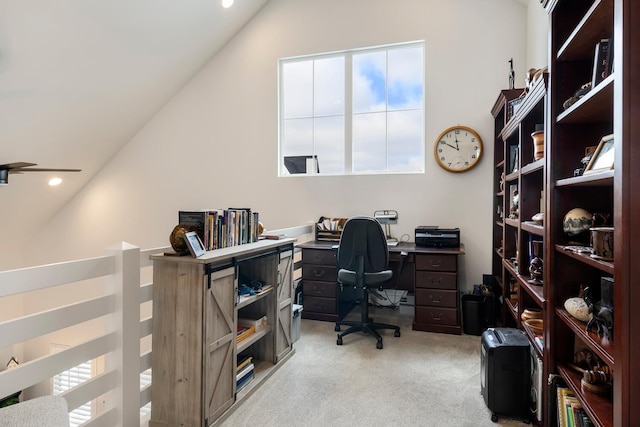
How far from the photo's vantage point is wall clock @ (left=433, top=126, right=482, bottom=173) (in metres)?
3.91

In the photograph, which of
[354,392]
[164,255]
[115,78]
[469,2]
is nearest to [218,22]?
[115,78]

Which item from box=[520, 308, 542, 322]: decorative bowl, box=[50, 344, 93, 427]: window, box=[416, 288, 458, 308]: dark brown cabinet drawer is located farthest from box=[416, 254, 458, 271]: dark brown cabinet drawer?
box=[50, 344, 93, 427]: window

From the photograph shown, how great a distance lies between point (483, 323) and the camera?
3455 mm

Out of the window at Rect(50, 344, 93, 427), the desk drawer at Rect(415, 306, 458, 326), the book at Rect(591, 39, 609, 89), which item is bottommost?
the window at Rect(50, 344, 93, 427)

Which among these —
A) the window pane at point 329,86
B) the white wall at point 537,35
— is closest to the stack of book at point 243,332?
the window pane at point 329,86

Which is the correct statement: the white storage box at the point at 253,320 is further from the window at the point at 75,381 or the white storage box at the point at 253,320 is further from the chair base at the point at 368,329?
the window at the point at 75,381

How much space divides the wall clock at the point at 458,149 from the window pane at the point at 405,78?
0.51 metres

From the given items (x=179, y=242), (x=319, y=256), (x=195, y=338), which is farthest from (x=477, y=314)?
(x=179, y=242)

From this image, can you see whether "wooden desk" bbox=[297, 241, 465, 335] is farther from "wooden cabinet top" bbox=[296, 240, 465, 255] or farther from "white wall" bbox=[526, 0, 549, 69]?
"white wall" bbox=[526, 0, 549, 69]

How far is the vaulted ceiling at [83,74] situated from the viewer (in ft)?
11.0

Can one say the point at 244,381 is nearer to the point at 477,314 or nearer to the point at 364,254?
the point at 364,254

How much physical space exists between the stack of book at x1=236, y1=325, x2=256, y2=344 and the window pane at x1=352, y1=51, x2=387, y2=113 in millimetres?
2889

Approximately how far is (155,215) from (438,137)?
3.94 m

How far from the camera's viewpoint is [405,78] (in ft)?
14.0
